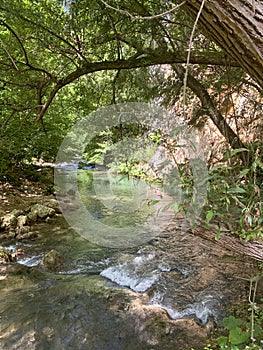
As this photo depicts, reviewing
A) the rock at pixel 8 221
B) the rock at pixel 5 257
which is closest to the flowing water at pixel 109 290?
the rock at pixel 5 257

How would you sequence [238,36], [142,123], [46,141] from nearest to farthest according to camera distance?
[238,36] → [142,123] → [46,141]

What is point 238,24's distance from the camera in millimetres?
894

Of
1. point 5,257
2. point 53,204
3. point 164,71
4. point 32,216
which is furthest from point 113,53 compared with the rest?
point 53,204

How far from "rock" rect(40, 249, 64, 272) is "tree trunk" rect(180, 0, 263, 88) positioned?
3.42 m

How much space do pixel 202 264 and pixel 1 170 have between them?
5.07 metres

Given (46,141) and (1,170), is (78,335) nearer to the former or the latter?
(46,141)

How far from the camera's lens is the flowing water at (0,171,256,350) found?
7.90 feet

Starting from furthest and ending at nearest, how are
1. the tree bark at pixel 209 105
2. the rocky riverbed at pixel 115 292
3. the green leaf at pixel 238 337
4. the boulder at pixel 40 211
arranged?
1. the boulder at pixel 40 211
2. the tree bark at pixel 209 105
3. the rocky riverbed at pixel 115 292
4. the green leaf at pixel 238 337

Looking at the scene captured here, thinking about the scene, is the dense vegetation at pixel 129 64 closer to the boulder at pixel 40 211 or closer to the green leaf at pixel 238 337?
the green leaf at pixel 238 337

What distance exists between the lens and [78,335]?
2.43 m

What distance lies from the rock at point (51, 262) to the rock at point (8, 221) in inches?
54.8

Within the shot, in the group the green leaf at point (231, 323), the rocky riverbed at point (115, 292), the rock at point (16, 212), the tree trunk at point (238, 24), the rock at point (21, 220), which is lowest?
the rocky riverbed at point (115, 292)

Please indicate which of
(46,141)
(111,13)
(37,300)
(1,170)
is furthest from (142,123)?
(1,170)

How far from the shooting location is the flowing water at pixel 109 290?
7.90ft
